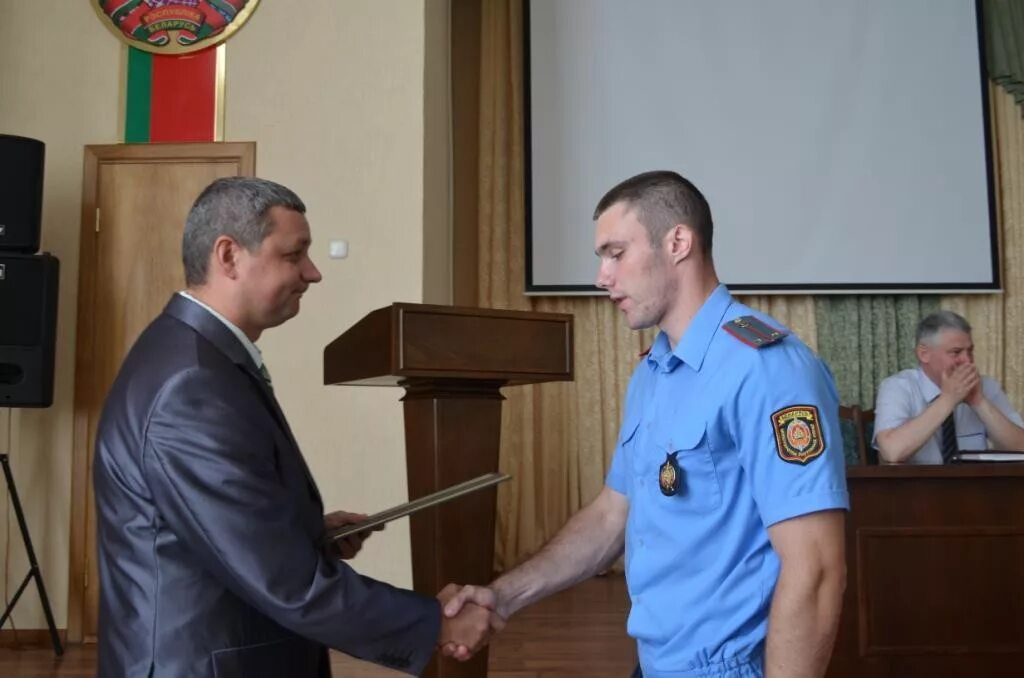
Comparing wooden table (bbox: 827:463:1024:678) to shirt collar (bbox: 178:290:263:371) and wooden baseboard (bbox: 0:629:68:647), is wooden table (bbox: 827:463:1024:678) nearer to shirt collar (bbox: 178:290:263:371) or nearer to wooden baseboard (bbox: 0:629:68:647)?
shirt collar (bbox: 178:290:263:371)

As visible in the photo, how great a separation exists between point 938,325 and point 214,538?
324cm

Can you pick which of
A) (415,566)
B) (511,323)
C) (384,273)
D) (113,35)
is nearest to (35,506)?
(384,273)

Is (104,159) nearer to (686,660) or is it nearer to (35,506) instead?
(35,506)

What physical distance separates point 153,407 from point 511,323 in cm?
72

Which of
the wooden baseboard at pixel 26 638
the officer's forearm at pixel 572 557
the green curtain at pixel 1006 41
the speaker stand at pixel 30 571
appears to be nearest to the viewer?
the officer's forearm at pixel 572 557

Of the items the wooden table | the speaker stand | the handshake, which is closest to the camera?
the handshake

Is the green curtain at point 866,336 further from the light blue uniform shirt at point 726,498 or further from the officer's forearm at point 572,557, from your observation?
the light blue uniform shirt at point 726,498

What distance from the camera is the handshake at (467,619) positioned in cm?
154

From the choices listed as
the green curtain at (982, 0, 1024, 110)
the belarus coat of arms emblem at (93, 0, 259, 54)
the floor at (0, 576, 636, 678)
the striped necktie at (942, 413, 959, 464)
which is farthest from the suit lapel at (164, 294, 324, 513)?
the green curtain at (982, 0, 1024, 110)

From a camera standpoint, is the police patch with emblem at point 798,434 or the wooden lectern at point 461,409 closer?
the police patch with emblem at point 798,434

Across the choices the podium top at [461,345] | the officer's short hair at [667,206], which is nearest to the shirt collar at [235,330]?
the podium top at [461,345]

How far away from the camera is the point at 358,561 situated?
404cm

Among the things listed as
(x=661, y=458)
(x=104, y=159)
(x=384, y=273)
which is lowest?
(x=661, y=458)

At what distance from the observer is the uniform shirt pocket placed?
1294 mm
